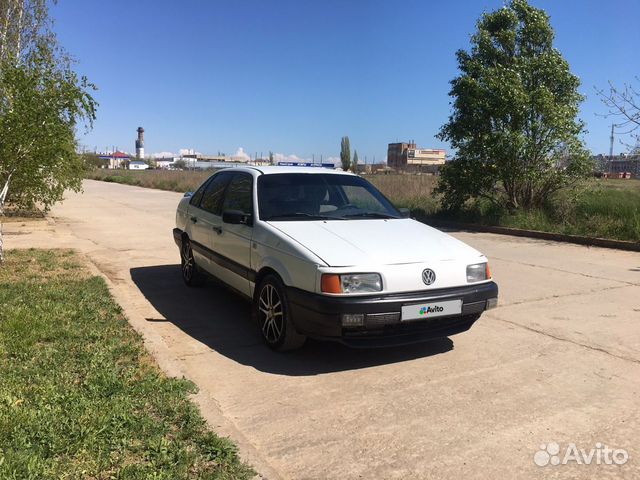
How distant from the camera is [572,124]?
13.8m

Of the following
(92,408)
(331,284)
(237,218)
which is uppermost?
(237,218)

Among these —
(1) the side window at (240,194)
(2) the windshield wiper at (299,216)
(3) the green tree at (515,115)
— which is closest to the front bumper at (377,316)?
(2) the windshield wiper at (299,216)

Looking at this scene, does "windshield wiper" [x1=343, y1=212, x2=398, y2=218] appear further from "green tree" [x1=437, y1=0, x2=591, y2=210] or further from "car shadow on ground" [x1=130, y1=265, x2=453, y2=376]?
"green tree" [x1=437, y1=0, x2=591, y2=210]

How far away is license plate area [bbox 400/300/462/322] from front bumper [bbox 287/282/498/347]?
3cm

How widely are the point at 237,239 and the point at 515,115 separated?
10767mm

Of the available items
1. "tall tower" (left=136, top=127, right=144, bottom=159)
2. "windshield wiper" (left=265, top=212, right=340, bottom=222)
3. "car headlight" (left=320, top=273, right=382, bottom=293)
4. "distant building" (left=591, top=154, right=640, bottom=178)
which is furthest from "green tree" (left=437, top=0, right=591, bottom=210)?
"tall tower" (left=136, top=127, right=144, bottom=159)

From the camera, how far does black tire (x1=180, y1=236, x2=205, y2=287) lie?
693 centimetres

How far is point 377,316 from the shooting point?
3934mm

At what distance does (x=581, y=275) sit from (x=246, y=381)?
6.19 metres

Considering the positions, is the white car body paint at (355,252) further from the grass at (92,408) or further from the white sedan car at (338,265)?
the grass at (92,408)

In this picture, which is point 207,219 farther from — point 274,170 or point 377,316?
point 377,316

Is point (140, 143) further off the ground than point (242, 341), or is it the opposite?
point (140, 143)

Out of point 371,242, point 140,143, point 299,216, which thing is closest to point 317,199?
point 299,216
